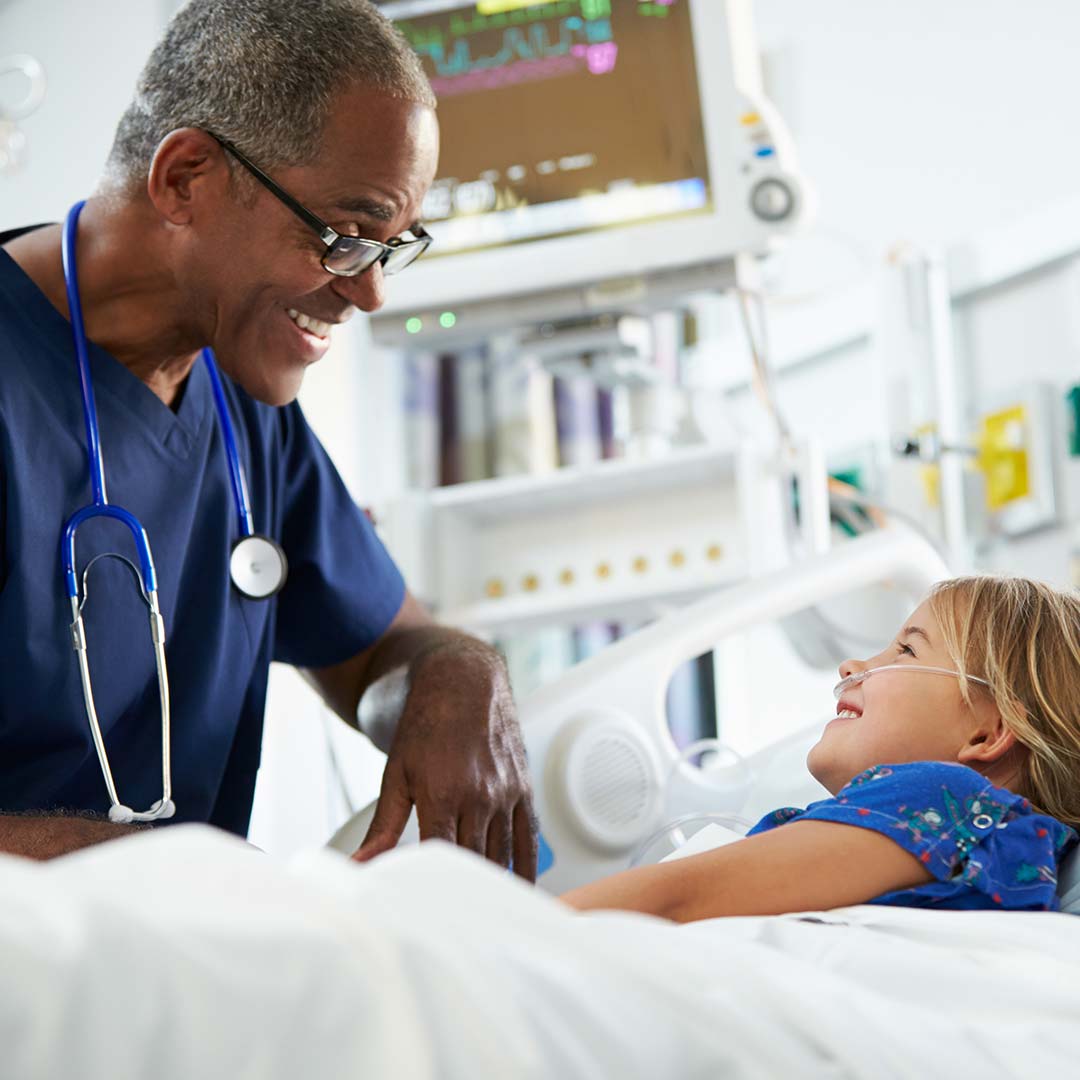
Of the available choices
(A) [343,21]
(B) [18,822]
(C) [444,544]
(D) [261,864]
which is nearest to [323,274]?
(A) [343,21]

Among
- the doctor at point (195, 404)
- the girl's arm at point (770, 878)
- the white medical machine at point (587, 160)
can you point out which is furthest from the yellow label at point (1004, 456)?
the girl's arm at point (770, 878)

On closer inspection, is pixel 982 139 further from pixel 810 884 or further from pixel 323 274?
pixel 810 884

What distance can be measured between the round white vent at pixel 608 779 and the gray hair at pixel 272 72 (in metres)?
0.74

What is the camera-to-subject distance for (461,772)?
57.5 inches

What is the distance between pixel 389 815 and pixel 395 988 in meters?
0.92

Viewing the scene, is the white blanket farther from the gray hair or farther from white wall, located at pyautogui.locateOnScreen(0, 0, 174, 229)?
white wall, located at pyautogui.locateOnScreen(0, 0, 174, 229)

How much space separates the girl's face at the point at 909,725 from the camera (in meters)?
1.39

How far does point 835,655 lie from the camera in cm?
255

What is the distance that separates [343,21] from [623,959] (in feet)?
3.97

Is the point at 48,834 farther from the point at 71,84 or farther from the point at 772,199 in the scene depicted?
the point at 71,84

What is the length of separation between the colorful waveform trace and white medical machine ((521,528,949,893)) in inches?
43.8

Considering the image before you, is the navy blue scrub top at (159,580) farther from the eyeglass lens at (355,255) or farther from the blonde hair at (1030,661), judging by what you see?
the blonde hair at (1030,661)

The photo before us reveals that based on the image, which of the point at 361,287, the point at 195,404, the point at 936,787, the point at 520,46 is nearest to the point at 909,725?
the point at 936,787

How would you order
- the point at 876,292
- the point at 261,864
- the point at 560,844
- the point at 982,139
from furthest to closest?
1. the point at 982,139
2. the point at 876,292
3. the point at 560,844
4. the point at 261,864
